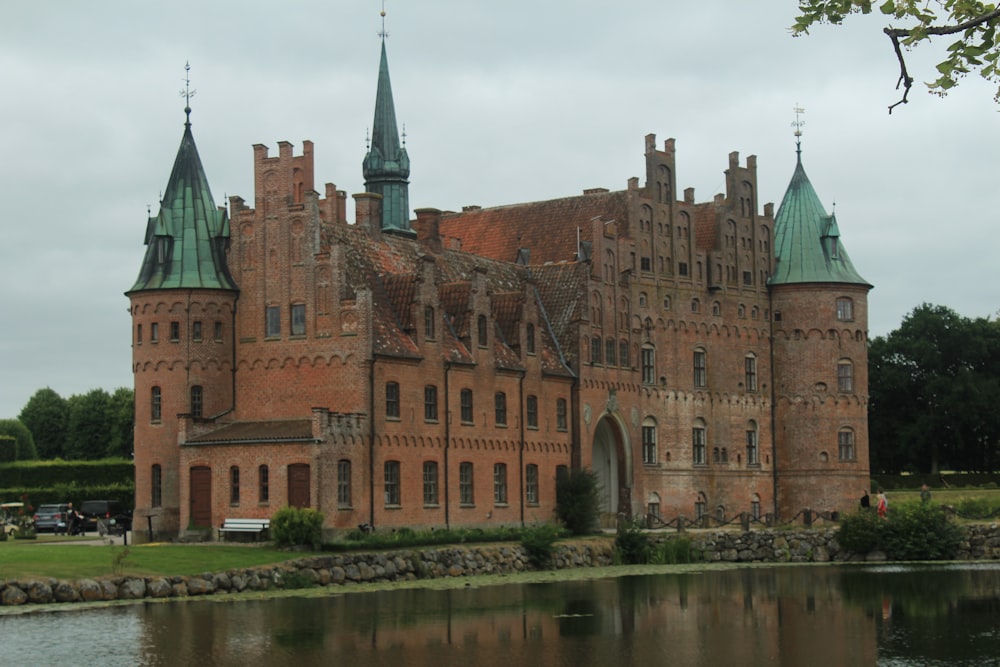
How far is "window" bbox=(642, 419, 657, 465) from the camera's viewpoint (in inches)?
2685

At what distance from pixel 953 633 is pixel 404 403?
26629 millimetres

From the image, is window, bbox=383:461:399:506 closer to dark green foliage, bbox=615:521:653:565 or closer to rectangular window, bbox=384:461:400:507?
rectangular window, bbox=384:461:400:507

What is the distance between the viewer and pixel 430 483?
54.2 m

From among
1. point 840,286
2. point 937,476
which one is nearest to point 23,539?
point 840,286

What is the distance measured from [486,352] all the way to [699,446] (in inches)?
697

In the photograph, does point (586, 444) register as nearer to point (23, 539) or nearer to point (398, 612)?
point (23, 539)

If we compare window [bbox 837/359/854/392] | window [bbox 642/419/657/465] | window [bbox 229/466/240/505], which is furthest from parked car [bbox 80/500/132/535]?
window [bbox 837/359/854/392]

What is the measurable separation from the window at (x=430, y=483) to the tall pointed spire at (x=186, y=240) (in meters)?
9.94

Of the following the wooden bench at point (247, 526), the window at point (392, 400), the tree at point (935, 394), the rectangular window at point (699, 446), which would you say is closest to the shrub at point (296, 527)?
the wooden bench at point (247, 526)

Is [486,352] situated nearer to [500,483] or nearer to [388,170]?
[500,483]

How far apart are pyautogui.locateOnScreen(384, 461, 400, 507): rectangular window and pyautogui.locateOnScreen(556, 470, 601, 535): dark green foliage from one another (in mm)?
9479

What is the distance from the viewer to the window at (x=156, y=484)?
54281 mm

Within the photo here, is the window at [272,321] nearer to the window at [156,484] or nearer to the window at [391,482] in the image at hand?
the window at [156,484]

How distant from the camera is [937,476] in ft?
305
